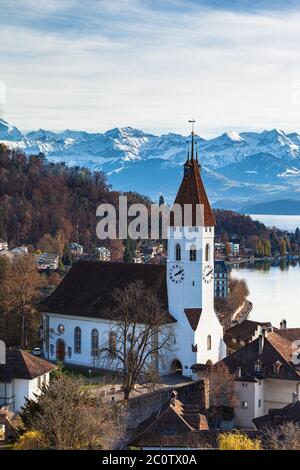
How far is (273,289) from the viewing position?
84.2m

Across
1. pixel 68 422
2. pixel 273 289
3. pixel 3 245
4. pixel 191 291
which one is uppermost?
pixel 3 245

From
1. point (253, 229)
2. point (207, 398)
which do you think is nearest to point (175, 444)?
point (207, 398)

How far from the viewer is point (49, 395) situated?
21.8m

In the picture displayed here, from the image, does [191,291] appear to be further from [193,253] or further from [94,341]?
[94,341]

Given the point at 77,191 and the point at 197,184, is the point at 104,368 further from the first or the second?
the point at 77,191

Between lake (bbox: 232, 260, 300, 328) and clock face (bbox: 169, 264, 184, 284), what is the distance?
22.7 meters

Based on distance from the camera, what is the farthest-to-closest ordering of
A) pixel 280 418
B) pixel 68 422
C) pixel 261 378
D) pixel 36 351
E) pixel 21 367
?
pixel 36 351, pixel 261 378, pixel 21 367, pixel 280 418, pixel 68 422

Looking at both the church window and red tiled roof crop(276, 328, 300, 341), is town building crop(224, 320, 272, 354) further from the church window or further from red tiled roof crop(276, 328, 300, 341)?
the church window

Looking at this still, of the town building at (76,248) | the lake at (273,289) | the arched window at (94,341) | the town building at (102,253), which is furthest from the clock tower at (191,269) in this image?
the town building at (76,248)

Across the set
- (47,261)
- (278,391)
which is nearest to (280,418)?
(278,391)

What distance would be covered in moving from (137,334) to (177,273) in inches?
118

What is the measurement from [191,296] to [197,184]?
4581 mm

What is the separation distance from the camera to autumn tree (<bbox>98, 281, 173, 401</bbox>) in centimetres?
3203

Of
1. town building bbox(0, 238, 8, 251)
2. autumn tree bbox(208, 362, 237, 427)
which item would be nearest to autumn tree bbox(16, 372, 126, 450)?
autumn tree bbox(208, 362, 237, 427)
